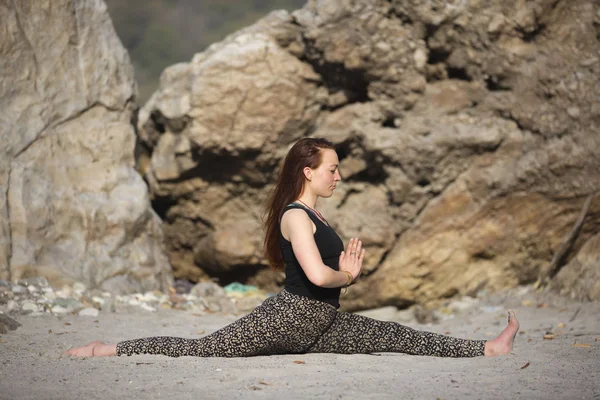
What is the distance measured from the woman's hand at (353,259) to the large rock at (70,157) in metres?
3.62

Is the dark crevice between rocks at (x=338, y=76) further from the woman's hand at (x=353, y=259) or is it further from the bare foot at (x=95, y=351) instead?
the bare foot at (x=95, y=351)

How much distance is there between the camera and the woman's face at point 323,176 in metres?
3.95

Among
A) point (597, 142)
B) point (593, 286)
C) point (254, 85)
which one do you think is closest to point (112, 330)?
point (254, 85)

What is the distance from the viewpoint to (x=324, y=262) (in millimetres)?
3844

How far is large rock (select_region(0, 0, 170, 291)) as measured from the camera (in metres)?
6.37

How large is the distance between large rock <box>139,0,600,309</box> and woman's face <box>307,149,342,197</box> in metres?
3.35

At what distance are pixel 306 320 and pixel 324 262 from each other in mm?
374

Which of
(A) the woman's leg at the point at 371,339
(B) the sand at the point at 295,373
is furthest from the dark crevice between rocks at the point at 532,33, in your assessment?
(A) the woman's leg at the point at 371,339

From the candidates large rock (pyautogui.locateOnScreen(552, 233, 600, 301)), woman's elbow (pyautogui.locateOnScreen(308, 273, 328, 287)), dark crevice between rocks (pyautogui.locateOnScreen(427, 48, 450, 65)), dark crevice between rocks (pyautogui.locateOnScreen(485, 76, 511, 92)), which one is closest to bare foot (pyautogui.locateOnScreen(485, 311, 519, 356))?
woman's elbow (pyautogui.locateOnScreen(308, 273, 328, 287))

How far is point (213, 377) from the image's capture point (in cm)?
327

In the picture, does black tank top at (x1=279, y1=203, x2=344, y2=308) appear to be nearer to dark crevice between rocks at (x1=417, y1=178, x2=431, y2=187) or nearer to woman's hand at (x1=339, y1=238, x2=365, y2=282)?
woman's hand at (x1=339, y1=238, x2=365, y2=282)

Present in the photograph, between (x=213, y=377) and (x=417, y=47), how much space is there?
511 cm

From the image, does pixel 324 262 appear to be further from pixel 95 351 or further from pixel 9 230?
pixel 9 230

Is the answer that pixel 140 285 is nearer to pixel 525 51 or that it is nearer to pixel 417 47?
pixel 417 47
